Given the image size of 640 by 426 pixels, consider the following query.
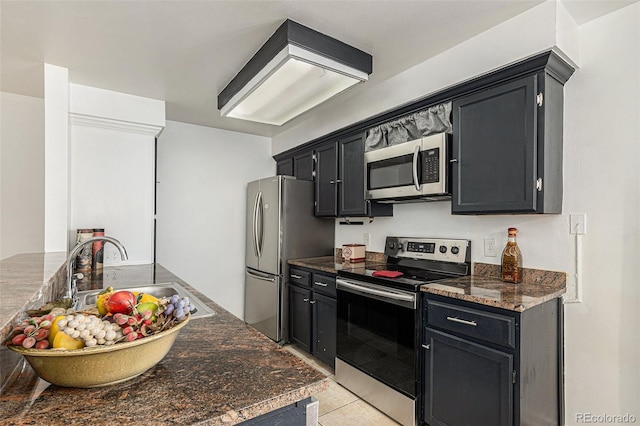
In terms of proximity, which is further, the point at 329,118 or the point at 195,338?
the point at 329,118

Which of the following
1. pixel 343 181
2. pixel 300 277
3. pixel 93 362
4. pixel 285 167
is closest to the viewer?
pixel 93 362

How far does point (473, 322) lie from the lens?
1.81m

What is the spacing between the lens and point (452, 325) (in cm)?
191

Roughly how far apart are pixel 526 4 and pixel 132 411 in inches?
94.2

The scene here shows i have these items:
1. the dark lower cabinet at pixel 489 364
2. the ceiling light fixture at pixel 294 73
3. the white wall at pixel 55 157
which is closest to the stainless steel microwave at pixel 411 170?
the ceiling light fixture at pixel 294 73

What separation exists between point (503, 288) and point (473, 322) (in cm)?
33

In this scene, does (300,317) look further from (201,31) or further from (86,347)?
(86,347)

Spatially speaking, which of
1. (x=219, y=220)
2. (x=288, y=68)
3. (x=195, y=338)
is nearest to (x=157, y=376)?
(x=195, y=338)

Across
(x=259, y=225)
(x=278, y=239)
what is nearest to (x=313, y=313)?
(x=278, y=239)

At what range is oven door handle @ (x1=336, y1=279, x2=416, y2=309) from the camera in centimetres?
211

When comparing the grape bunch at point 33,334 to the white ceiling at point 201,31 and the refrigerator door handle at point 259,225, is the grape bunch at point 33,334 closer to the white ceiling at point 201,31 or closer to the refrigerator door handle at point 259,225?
the white ceiling at point 201,31

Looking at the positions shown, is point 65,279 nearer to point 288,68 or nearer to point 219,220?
point 288,68

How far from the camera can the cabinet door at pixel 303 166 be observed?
378 centimetres

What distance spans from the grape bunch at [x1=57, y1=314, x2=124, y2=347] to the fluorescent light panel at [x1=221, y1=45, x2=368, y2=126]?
1.60 meters
